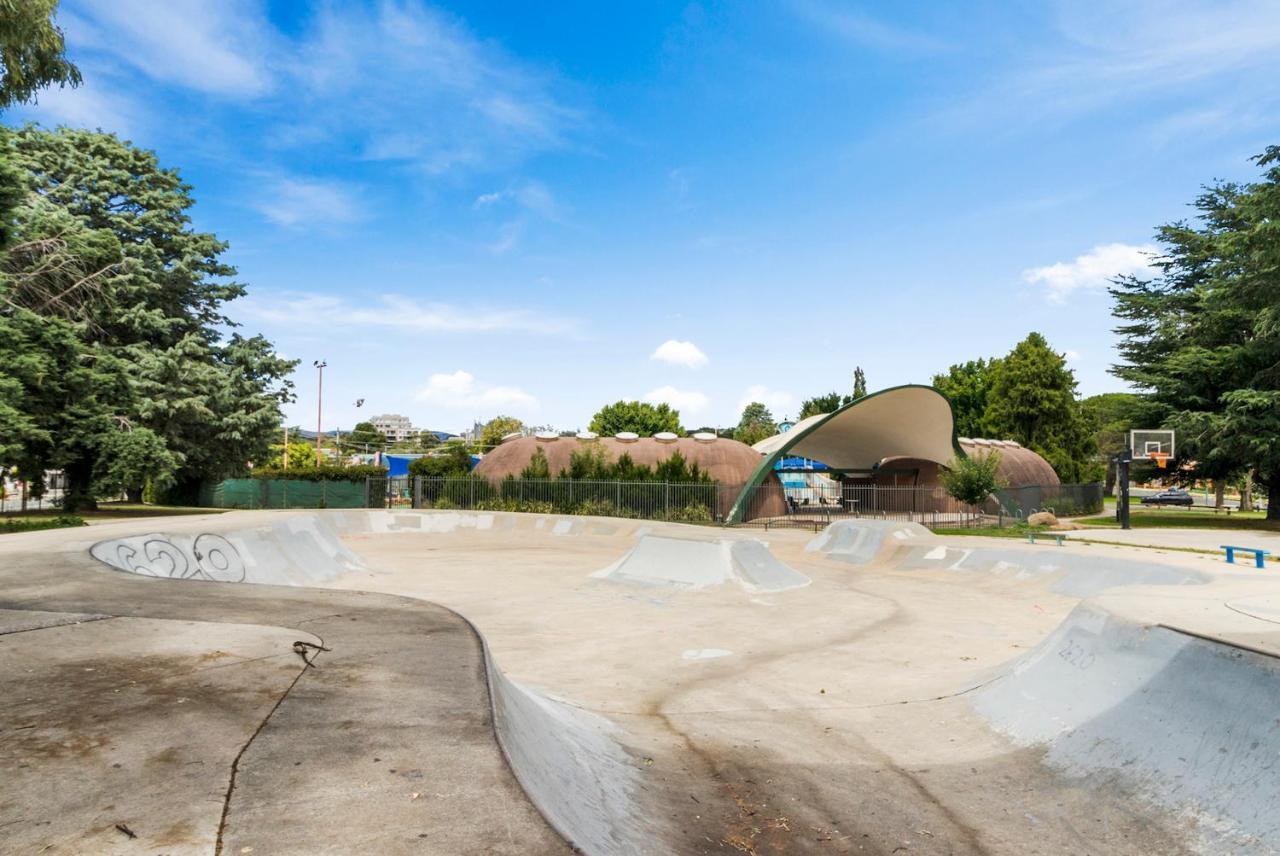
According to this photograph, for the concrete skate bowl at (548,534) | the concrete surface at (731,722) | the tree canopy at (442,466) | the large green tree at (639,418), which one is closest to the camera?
the concrete surface at (731,722)

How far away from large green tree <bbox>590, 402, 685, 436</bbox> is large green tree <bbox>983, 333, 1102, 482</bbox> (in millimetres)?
33542

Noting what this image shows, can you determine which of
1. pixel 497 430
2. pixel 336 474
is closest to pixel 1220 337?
pixel 336 474

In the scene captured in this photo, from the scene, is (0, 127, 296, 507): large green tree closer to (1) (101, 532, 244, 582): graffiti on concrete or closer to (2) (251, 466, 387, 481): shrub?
(2) (251, 466, 387, 481): shrub

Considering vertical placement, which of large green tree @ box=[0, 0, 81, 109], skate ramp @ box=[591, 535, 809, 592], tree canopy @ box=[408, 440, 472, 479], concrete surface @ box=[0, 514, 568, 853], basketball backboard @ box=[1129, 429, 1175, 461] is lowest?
skate ramp @ box=[591, 535, 809, 592]

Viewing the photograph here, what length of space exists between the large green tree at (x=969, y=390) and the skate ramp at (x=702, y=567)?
180 ft

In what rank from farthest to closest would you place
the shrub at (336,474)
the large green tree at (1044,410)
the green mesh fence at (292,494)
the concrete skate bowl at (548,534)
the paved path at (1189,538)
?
the large green tree at (1044,410)
the shrub at (336,474)
the green mesh fence at (292,494)
the paved path at (1189,538)
the concrete skate bowl at (548,534)

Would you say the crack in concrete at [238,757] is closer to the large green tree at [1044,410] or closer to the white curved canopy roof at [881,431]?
the white curved canopy roof at [881,431]

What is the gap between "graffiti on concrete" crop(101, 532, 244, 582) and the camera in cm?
1445

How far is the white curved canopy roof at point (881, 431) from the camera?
1414 inches

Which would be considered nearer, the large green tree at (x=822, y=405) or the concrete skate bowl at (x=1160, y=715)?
the concrete skate bowl at (x=1160, y=715)

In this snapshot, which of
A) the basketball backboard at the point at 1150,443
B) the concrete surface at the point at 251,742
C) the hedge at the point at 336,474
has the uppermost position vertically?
the basketball backboard at the point at 1150,443

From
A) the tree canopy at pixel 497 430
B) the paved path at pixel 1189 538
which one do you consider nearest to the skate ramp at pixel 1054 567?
the paved path at pixel 1189 538

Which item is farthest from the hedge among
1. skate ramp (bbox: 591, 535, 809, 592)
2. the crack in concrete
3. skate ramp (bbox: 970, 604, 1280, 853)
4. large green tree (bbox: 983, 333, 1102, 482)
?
large green tree (bbox: 983, 333, 1102, 482)

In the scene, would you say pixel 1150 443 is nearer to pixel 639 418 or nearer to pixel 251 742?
pixel 251 742
